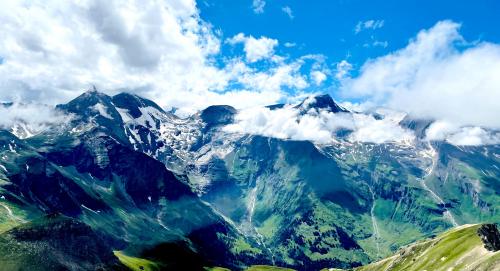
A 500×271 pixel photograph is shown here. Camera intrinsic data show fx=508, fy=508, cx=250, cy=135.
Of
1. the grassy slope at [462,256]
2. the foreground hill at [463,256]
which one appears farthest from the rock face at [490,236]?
the grassy slope at [462,256]

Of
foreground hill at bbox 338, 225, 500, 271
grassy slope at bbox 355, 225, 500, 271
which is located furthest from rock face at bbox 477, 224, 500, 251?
grassy slope at bbox 355, 225, 500, 271

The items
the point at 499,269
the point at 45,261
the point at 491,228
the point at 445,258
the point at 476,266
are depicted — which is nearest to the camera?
the point at 499,269

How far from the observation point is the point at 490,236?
159 meters

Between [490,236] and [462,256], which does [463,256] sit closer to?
[462,256]

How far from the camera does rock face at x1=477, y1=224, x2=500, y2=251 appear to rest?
154m

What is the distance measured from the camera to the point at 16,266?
186250 mm

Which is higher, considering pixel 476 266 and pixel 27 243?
pixel 27 243

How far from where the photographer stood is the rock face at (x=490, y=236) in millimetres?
154500

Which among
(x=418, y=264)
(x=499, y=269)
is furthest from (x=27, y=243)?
(x=499, y=269)

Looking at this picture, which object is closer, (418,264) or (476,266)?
(476,266)

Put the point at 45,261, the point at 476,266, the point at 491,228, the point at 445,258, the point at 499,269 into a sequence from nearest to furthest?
the point at 499,269, the point at 476,266, the point at 491,228, the point at 445,258, the point at 45,261

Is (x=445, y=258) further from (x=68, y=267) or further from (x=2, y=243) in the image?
(x=2, y=243)

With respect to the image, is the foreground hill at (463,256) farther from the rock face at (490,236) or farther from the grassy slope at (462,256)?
the rock face at (490,236)

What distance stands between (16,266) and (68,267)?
19216 mm
